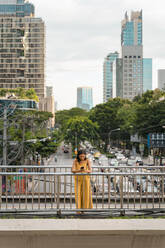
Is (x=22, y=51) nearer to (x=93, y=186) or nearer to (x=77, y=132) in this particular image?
(x=77, y=132)

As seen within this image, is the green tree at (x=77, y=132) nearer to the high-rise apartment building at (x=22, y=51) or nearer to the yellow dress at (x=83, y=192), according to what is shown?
the yellow dress at (x=83, y=192)

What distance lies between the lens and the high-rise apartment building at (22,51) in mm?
132750

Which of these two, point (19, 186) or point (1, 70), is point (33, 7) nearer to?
point (1, 70)

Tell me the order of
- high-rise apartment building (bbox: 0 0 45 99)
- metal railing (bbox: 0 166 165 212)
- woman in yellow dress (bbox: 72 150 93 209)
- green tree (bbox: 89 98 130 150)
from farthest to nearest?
high-rise apartment building (bbox: 0 0 45 99) → green tree (bbox: 89 98 130 150) → woman in yellow dress (bbox: 72 150 93 209) → metal railing (bbox: 0 166 165 212)
